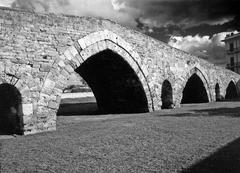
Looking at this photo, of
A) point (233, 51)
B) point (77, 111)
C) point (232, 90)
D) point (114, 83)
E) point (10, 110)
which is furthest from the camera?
point (233, 51)

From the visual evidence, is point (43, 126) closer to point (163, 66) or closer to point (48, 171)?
point (48, 171)

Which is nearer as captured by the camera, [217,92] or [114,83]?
[114,83]

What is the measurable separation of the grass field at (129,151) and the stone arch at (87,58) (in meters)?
1.59

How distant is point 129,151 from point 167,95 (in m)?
9.61

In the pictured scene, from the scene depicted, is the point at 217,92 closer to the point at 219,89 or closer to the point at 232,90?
the point at 219,89

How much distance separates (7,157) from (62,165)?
1.36 m

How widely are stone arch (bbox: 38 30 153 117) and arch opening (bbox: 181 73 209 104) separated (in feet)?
24.3

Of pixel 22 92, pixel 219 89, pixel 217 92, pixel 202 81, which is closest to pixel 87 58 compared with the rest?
pixel 22 92

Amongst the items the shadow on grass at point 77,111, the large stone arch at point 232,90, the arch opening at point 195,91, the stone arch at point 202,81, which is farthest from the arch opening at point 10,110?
the large stone arch at point 232,90

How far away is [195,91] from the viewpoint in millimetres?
18578

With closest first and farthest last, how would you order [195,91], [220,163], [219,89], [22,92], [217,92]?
[220,163], [22,92], [195,91], [219,89], [217,92]

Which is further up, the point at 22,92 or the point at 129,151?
the point at 22,92

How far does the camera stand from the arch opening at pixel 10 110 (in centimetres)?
704

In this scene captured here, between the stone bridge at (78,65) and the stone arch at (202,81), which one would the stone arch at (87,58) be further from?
the stone arch at (202,81)
